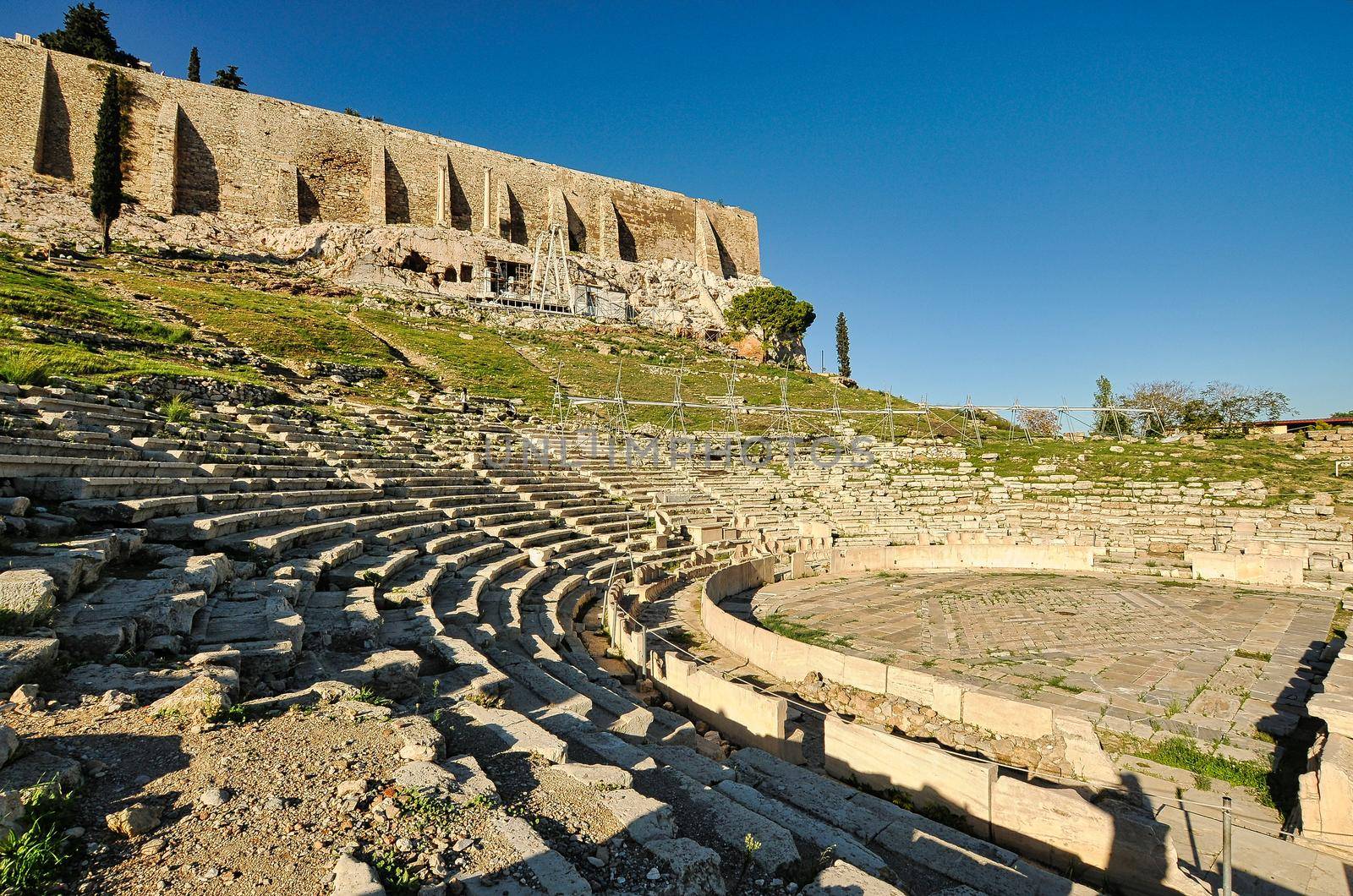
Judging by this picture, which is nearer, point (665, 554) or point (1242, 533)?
point (665, 554)

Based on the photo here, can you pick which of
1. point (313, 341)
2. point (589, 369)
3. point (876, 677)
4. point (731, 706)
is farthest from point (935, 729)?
point (589, 369)

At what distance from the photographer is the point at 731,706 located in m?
6.69

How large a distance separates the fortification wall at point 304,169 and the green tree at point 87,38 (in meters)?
5.60

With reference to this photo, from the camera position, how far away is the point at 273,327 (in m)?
27.1

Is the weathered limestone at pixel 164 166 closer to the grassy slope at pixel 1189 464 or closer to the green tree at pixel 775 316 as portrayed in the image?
the green tree at pixel 775 316

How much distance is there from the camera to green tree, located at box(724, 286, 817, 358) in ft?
178

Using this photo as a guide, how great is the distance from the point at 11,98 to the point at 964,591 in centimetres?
5941

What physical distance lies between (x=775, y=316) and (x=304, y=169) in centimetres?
3987

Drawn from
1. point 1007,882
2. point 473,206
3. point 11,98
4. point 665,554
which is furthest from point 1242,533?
point 11,98

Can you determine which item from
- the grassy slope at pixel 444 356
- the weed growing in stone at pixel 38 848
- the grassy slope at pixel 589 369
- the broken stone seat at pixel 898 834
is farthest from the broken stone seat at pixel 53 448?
the grassy slope at pixel 589 369

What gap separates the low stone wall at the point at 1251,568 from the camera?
12836mm

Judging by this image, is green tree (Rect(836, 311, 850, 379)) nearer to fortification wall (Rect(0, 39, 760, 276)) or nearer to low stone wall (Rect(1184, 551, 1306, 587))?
fortification wall (Rect(0, 39, 760, 276))

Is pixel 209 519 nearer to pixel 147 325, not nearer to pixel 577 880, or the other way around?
pixel 577 880

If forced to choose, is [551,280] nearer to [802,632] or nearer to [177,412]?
[177,412]
